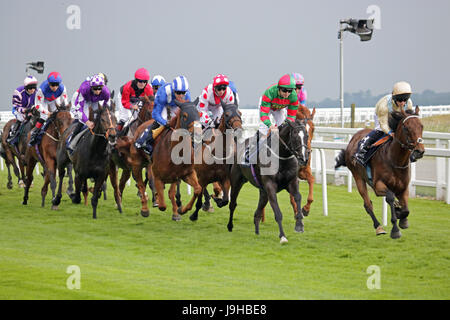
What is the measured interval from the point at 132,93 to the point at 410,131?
563 cm

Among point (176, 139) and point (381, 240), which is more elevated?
point (176, 139)

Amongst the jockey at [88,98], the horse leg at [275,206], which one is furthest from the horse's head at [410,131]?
the jockey at [88,98]

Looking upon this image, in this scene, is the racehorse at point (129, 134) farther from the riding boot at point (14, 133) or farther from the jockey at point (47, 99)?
the riding boot at point (14, 133)

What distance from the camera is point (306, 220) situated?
11.5m

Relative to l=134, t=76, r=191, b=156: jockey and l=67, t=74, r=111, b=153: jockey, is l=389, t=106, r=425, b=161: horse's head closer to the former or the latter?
l=134, t=76, r=191, b=156: jockey

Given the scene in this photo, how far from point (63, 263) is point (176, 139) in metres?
3.34

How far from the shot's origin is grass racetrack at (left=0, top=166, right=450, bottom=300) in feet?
21.7

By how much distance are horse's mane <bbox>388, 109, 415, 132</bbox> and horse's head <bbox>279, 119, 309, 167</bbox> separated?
3.84 feet

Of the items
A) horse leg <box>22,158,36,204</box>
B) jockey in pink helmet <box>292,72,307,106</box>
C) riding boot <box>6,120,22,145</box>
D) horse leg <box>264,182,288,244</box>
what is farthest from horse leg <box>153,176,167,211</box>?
riding boot <box>6,120,22,145</box>

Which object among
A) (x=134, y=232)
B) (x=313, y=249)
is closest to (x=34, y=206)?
(x=134, y=232)

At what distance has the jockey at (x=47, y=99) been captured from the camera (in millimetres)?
13352

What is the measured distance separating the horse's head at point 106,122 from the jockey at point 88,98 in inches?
9.2

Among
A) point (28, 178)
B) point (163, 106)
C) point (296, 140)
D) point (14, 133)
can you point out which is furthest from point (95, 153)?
point (14, 133)
